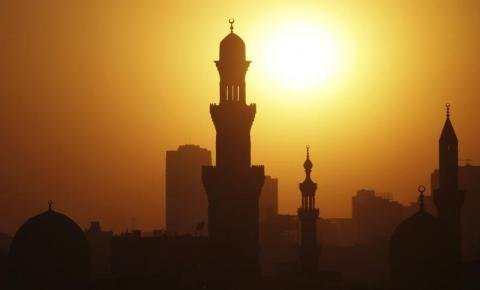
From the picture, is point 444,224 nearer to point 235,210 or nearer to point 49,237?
point 235,210

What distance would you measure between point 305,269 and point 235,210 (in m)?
10.5

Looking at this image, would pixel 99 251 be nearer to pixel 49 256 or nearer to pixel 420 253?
pixel 49 256

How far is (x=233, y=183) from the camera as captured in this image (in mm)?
69375

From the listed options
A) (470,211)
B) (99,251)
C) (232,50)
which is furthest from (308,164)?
(470,211)

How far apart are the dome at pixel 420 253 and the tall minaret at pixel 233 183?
32.0 feet

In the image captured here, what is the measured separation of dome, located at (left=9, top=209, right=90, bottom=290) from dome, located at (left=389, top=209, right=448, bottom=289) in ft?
52.4

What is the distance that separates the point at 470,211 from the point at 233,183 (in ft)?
305

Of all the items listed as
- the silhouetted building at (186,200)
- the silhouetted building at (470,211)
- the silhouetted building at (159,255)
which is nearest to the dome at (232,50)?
the silhouetted building at (159,255)

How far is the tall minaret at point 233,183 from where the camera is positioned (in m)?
68.5

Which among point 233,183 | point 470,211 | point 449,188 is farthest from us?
point 470,211

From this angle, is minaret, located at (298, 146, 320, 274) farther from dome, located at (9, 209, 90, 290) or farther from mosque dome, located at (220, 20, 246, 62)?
dome, located at (9, 209, 90, 290)

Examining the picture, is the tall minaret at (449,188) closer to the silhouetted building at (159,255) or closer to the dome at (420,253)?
the dome at (420,253)

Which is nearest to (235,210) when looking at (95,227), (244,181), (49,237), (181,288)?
(244,181)

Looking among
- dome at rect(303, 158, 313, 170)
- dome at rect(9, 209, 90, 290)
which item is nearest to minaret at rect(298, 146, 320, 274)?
dome at rect(303, 158, 313, 170)
